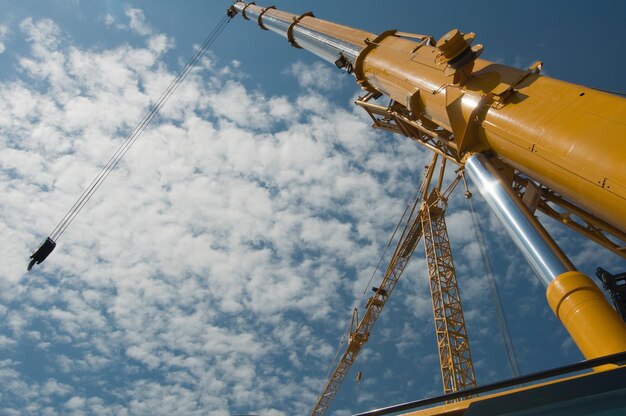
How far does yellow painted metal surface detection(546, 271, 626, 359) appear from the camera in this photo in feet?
14.1

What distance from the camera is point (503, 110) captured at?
6.39 metres

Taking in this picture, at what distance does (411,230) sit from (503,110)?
3229 cm

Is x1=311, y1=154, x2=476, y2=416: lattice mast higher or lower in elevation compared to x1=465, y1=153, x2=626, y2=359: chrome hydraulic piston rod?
higher

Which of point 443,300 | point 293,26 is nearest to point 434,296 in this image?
→ point 443,300

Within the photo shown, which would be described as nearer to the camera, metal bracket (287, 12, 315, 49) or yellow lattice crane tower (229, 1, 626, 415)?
yellow lattice crane tower (229, 1, 626, 415)

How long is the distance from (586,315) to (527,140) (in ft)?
7.02

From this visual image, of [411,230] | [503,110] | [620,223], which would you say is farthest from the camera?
[411,230]

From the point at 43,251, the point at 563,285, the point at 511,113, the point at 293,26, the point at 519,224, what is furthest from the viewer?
the point at 293,26

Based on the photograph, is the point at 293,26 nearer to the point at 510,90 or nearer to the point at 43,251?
the point at 43,251

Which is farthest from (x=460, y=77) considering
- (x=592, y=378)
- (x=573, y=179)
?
(x=592, y=378)

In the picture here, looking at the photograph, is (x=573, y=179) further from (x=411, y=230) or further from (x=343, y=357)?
(x=343, y=357)

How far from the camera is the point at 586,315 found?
461 cm

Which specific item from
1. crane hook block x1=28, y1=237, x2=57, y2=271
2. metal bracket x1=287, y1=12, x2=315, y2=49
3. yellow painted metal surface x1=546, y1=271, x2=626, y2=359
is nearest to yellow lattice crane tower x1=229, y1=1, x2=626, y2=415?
yellow painted metal surface x1=546, y1=271, x2=626, y2=359

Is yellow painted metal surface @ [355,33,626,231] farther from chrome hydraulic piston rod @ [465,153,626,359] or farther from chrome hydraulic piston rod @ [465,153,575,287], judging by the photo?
chrome hydraulic piston rod @ [465,153,626,359]
